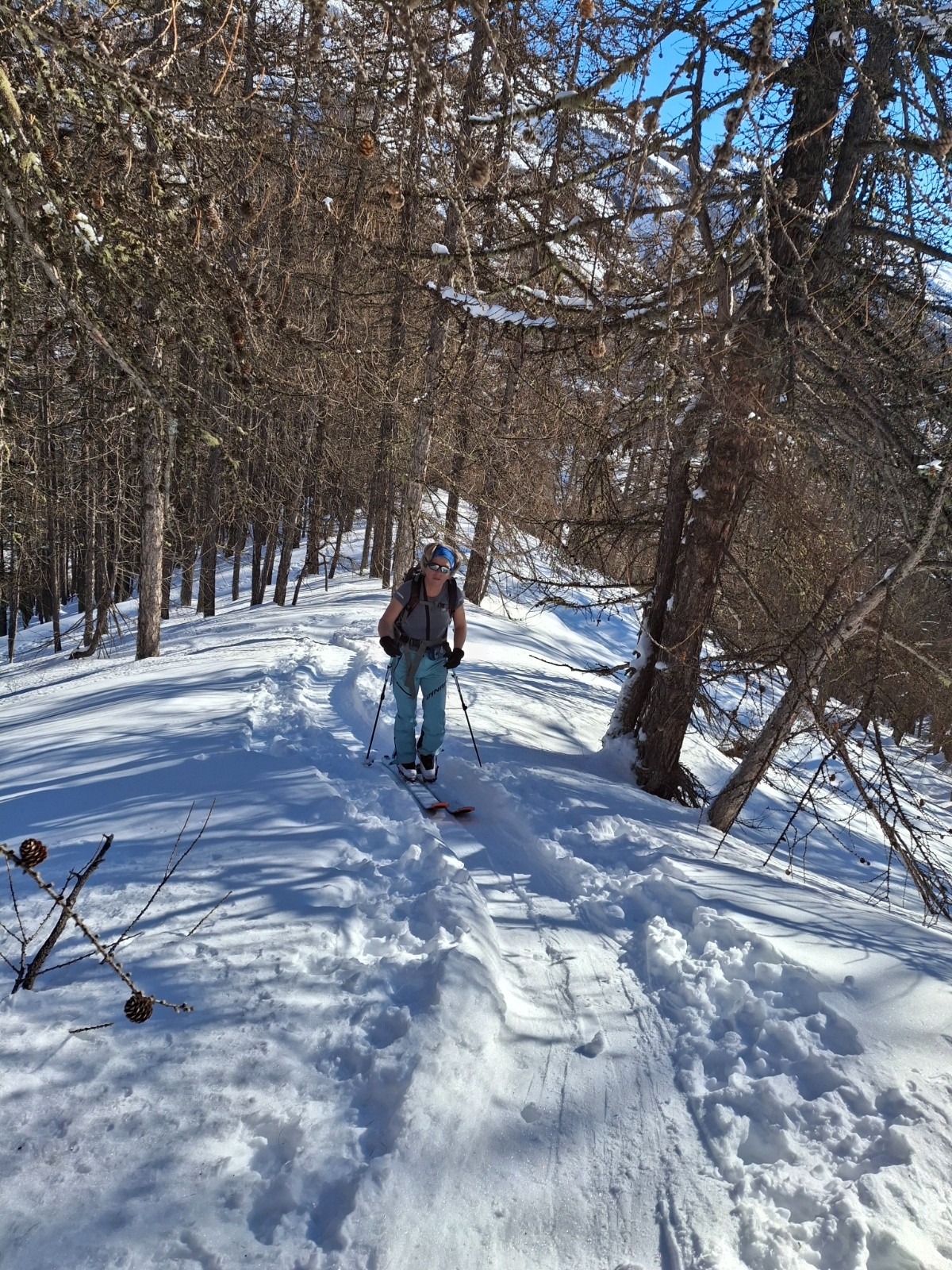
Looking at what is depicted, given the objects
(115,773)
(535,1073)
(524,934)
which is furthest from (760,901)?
(115,773)

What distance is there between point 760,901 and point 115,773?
4712 millimetres

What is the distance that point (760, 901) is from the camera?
483cm

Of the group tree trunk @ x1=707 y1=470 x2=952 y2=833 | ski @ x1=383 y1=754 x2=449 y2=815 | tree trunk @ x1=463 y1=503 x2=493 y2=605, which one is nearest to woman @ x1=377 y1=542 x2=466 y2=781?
ski @ x1=383 y1=754 x2=449 y2=815

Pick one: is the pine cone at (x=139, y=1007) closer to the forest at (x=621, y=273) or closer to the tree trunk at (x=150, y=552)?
the forest at (x=621, y=273)

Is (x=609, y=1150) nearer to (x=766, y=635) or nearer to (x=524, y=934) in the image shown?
(x=524, y=934)

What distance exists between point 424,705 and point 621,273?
12.8ft

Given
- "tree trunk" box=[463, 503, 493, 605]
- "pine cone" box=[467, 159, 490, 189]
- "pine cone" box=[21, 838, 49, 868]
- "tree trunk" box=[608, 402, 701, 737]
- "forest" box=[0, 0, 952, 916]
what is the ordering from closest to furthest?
"pine cone" box=[21, 838, 49, 868] → "pine cone" box=[467, 159, 490, 189] → "forest" box=[0, 0, 952, 916] → "tree trunk" box=[608, 402, 701, 737] → "tree trunk" box=[463, 503, 493, 605]

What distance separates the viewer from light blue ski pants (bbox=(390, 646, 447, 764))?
693cm

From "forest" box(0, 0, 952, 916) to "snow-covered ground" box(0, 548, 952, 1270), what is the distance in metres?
1.92

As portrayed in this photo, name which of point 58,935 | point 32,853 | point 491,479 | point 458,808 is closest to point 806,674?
A: point 458,808

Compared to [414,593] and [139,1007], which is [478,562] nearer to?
[414,593]

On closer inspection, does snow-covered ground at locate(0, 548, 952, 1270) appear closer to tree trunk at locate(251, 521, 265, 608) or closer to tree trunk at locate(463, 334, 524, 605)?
tree trunk at locate(463, 334, 524, 605)

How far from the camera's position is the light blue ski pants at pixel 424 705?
6.93 m

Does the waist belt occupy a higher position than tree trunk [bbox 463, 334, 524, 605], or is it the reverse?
tree trunk [bbox 463, 334, 524, 605]
